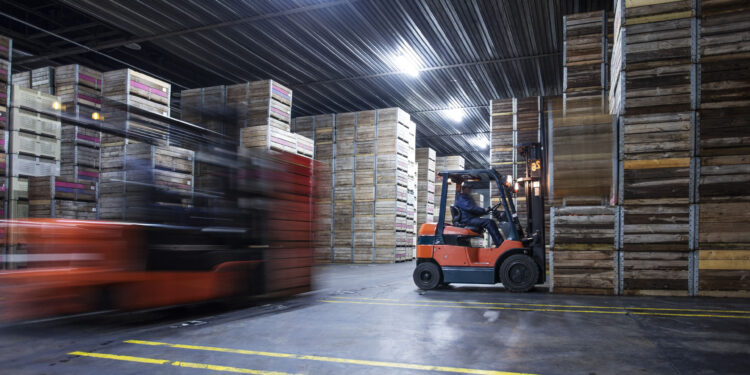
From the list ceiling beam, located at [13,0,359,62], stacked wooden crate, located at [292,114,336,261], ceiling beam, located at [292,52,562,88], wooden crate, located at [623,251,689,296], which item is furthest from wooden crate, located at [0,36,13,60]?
wooden crate, located at [623,251,689,296]

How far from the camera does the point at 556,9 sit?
11125 millimetres

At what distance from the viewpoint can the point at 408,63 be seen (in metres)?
14.4

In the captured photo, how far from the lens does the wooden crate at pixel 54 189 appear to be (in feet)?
35.7

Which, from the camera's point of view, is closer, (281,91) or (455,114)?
(281,91)

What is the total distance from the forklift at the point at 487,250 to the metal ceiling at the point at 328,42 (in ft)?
14.7

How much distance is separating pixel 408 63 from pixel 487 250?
745cm

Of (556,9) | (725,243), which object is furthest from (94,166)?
(725,243)

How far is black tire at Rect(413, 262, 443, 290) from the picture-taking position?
29.6 feet

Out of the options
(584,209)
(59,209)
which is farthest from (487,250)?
(59,209)

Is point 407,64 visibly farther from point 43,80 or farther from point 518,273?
point 43,80

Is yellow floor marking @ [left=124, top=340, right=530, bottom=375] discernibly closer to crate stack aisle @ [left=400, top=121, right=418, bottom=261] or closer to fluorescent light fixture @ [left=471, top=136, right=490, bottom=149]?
crate stack aisle @ [left=400, top=121, right=418, bottom=261]

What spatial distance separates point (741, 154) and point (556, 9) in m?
5.34

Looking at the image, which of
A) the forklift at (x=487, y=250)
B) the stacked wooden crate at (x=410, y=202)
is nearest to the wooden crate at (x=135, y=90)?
the forklift at (x=487, y=250)

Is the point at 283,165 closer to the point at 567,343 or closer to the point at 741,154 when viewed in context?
the point at 567,343
